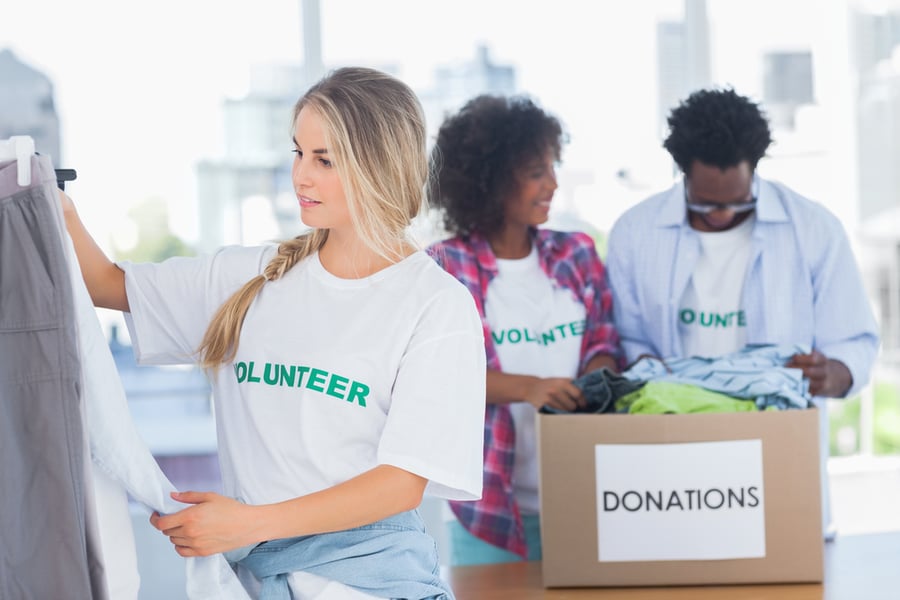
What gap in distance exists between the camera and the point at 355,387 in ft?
4.00

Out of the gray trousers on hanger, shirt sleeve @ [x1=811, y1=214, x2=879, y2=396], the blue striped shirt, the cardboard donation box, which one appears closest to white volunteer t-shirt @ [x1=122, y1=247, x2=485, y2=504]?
the gray trousers on hanger

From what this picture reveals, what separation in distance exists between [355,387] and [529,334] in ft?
2.64

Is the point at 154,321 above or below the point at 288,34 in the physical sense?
below

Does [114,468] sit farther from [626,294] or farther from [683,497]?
[626,294]

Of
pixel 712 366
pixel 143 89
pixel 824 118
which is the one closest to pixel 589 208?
pixel 824 118

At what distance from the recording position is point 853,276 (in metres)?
2.01

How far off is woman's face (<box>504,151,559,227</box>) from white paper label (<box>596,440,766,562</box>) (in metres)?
0.61

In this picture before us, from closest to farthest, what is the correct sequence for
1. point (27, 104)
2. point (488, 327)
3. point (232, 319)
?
1. point (232, 319)
2. point (488, 327)
3. point (27, 104)

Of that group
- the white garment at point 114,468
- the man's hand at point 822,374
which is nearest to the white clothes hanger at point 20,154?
the white garment at point 114,468

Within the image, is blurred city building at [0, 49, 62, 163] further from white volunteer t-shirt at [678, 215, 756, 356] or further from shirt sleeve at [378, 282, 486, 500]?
shirt sleeve at [378, 282, 486, 500]

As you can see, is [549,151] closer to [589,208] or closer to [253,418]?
[253,418]

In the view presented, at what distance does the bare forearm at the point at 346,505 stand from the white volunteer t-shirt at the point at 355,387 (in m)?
0.02

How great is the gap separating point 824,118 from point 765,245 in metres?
2.22

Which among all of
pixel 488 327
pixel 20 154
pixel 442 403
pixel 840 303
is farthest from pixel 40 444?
pixel 840 303
